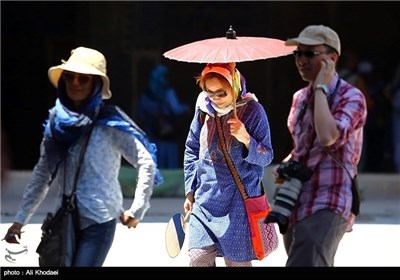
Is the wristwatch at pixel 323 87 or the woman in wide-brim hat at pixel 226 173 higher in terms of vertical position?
the wristwatch at pixel 323 87

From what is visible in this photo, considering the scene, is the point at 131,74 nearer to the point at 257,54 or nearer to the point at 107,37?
the point at 107,37

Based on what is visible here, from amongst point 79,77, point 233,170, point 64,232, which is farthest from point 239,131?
point 64,232

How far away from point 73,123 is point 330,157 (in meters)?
1.13

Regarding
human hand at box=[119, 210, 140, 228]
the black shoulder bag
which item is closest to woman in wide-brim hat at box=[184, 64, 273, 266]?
human hand at box=[119, 210, 140, 228]

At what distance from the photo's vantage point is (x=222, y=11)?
12.9 meters

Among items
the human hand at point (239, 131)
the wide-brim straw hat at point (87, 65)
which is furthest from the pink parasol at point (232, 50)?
the wide-brim straw hat at point (87, 65)

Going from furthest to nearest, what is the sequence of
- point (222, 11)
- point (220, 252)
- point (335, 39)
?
point (222, 11), point (220, 252), point (335, 39)

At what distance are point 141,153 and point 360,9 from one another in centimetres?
851

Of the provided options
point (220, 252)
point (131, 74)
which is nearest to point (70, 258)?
point (220, 252)

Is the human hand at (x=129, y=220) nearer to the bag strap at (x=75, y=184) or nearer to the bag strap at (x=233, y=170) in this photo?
the bag strap at (x=75, y=184)

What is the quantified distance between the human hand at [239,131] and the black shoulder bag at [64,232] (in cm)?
84

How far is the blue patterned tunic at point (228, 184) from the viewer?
5551mm

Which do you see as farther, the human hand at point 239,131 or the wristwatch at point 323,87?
the human hand at point 239,131

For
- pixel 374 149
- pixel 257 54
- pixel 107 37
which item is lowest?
pixel 374 149
